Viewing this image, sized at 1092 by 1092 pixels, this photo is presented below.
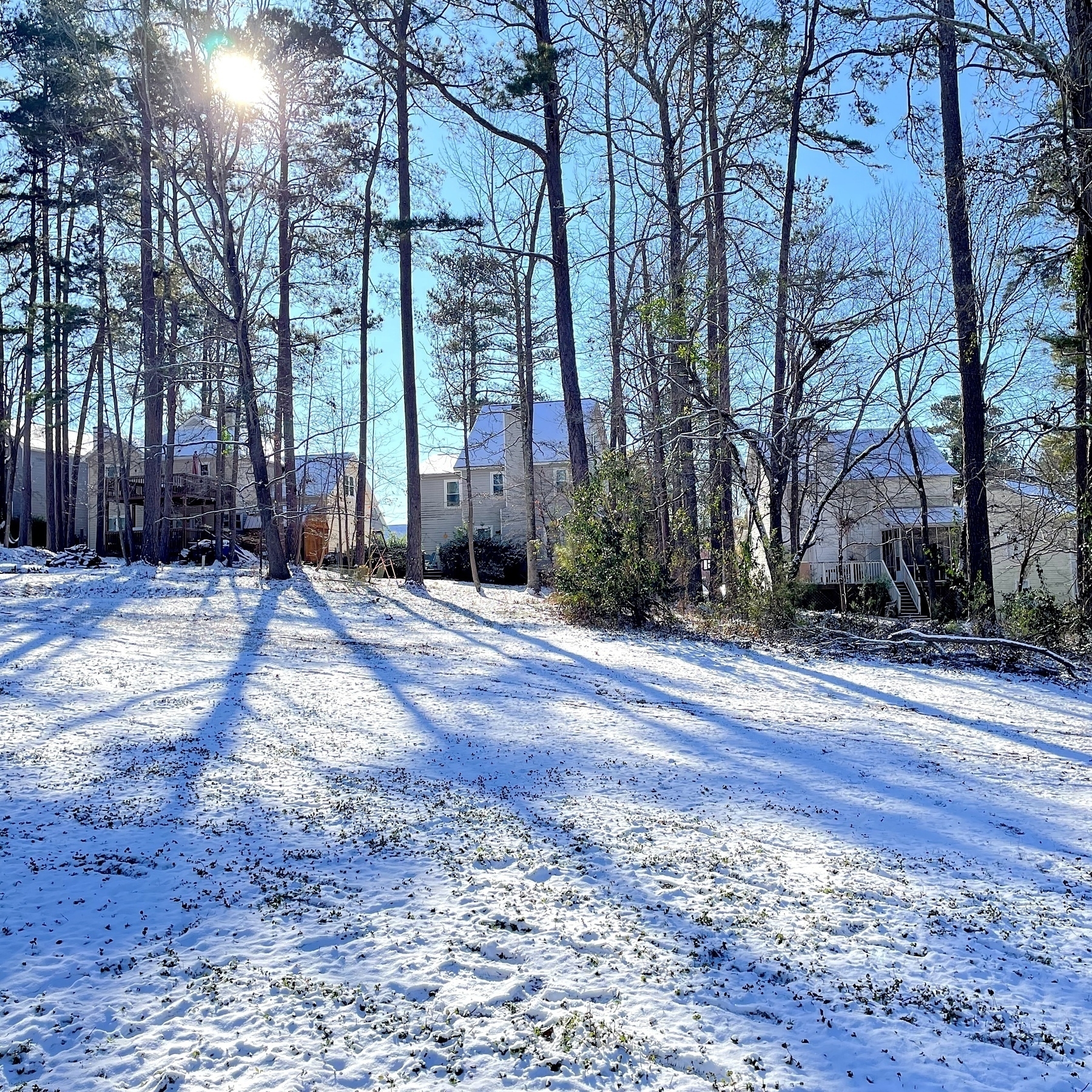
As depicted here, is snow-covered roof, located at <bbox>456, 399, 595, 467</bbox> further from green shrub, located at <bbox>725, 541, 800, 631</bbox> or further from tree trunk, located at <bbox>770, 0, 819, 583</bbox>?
green shrub, located at <bbox>725, 541, 800, 631</bbox>

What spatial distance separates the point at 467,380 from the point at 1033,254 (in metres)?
14.1

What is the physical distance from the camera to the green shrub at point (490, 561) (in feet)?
85.0

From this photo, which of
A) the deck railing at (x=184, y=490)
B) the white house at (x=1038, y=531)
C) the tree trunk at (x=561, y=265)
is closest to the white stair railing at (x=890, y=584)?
the white house at (x=1038, y=531)

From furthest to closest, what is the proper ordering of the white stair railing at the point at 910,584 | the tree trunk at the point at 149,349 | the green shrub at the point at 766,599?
the white stair railing at the point at 910,584 < the tree trunk at the point at 149,349 < the green shrub at the point at 766,599

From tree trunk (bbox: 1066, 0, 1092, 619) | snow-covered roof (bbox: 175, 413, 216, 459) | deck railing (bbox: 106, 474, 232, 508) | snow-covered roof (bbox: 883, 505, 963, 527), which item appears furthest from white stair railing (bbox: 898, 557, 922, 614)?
snow-covered roof (bbox: 175, 413, 216, 459)

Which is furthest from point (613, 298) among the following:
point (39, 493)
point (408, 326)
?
point (39, 493)

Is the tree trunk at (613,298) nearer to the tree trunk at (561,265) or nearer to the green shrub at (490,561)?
the tree trunk at (561,265)

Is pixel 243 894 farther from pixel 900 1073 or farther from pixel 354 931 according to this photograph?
pixel 900 1073

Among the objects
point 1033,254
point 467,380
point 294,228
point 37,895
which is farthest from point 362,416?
point 37,895

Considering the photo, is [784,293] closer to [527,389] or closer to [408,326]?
[408,326]

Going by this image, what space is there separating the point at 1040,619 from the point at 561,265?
911cm

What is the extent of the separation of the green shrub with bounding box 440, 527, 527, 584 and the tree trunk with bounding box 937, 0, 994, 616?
16.2 metres

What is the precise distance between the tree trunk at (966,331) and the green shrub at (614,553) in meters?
4.25

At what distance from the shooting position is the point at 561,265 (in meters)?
13.5
